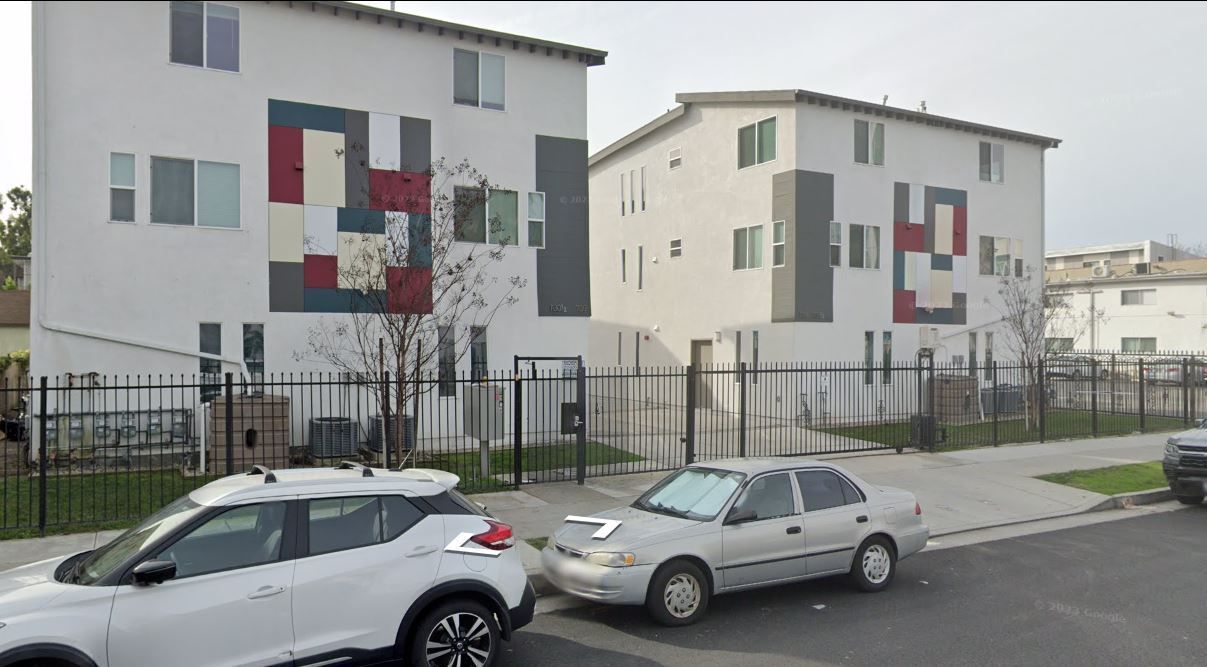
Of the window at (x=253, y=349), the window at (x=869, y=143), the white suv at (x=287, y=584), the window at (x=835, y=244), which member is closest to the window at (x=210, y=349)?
the window at (x=253, y=349)

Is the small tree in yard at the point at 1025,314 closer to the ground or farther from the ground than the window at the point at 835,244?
closer to the ground

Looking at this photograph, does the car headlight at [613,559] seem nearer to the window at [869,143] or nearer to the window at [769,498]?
the window at [769,498]

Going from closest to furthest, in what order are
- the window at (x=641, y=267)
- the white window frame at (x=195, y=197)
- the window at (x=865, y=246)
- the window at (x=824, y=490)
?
the window at (x=824, y=490) < the white window frame at (x=195, y=197) < the window at (x=865, y=246) < the window at (x=641, y=267)

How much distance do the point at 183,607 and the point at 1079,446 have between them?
64.8ft

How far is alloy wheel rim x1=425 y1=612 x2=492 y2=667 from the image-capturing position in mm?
5457

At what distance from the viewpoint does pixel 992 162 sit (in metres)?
Answer: 27.1

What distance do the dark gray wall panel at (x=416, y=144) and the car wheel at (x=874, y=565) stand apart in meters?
13.2

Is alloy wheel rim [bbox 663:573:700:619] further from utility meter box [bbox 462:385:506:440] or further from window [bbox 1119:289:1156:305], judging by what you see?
window [bbox 1119:289:1156:305]

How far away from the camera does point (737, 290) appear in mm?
25281

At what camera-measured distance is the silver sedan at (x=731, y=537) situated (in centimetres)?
686

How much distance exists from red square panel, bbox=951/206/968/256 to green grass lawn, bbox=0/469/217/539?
75.2 ft

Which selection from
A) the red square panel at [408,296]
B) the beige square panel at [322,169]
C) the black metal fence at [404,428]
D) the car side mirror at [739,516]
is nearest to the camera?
the car side mirror at [739,516]

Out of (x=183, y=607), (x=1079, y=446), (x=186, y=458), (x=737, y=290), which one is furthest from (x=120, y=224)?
(x=1079, y=446)

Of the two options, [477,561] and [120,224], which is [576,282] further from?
[477,561]
